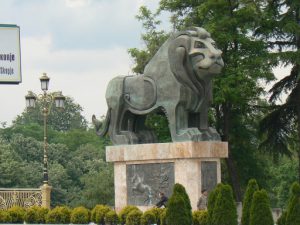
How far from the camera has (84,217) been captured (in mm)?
22016

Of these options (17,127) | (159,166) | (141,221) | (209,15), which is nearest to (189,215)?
(141,221)

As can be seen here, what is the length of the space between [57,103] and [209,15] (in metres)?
7.14

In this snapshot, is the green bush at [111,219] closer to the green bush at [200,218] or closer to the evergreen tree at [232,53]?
the green bush at [200,218]

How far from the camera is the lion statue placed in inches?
936

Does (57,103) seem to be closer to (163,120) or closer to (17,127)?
(163,120)

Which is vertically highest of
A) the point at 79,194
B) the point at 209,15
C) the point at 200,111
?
the point at 209,15

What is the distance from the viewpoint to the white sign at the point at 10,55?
306 inches

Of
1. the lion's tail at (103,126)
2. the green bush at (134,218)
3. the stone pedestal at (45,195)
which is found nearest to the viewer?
the green bush at (134,218)

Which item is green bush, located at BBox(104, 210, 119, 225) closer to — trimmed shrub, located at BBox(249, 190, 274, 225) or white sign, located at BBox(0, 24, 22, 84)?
trimmed shrub, located at BBox(249, 190, 274, 225)

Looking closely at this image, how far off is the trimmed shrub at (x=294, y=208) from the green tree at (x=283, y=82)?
15.9 meters

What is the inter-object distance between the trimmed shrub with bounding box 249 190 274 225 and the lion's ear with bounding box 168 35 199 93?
24.4 ft

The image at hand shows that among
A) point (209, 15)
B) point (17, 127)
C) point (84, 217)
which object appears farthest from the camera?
point (17, 127)

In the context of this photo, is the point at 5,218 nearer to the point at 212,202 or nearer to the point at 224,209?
the point at 212,202

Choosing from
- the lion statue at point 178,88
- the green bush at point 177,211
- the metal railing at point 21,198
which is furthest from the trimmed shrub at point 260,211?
the metal railing at point 21,198
